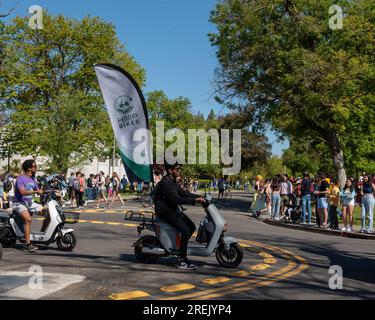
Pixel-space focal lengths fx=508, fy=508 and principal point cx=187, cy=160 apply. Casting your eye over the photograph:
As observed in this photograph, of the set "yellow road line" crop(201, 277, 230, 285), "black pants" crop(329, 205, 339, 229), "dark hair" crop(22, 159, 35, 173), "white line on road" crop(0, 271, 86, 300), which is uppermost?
"dark hair" crop(22, 159, 35, 173)

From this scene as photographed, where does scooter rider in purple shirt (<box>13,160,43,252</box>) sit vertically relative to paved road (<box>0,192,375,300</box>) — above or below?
above

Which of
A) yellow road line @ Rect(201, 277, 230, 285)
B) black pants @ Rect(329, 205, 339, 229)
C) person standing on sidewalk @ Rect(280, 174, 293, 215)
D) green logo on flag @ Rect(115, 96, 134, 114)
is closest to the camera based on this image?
yellow road line @ Rect(201, 277, 230, 285)

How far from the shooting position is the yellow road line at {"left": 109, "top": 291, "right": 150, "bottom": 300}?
6.22 meters

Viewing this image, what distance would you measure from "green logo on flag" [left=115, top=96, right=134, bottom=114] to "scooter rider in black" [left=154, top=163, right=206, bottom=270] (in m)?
1.33

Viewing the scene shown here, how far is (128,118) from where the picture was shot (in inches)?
353

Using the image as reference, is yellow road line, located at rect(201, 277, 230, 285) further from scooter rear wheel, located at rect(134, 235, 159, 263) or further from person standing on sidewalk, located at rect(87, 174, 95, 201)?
person standing on sidewalk, located at rect(87, 174, 95, 201)

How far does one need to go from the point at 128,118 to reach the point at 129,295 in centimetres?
358

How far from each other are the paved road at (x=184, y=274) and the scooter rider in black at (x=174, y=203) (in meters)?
0.37

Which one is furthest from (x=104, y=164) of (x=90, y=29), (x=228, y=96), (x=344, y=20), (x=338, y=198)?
(x=338, y=198)

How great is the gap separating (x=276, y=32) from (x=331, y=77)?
Answer: 4411 mm

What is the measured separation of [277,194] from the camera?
66.8 ft

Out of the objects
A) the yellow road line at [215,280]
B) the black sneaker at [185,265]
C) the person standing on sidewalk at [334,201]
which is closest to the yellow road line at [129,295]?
the yellow road line at [215,280]

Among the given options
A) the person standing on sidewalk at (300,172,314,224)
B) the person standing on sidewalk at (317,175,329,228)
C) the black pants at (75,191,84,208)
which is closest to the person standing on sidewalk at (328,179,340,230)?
the person standing on sidewalk at (317,175,329,228)
